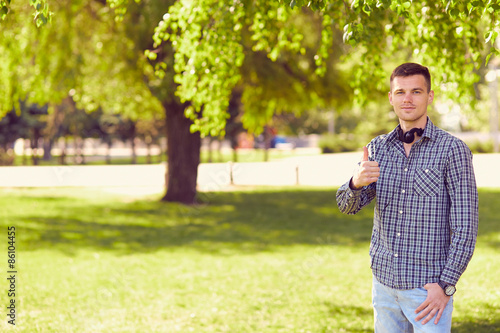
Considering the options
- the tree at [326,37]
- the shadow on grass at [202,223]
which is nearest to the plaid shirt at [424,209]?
the tree at [326,37]

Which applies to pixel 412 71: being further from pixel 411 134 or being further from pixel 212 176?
pixel 212 176

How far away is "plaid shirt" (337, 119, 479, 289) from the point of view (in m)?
2.77

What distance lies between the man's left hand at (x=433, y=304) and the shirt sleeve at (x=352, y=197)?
54 centimetres

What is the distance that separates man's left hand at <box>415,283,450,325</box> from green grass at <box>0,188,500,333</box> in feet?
10.6

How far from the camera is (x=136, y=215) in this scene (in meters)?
14.8

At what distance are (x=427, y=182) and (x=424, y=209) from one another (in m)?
0.14

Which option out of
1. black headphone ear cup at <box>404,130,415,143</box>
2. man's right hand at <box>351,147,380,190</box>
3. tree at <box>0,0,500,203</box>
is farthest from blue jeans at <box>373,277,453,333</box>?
tree at <box>0,0,500,203</box>

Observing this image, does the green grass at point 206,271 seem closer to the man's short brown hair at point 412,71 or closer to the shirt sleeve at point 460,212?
the shirt sleeve at point 460,212

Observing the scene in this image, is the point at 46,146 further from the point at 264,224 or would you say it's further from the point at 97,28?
the point at 264,224

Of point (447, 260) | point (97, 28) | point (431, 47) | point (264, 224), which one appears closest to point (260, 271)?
point (431, 47)

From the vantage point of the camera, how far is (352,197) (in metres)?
2.97

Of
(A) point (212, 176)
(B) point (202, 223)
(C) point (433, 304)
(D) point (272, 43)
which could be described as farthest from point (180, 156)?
(C) point (433, 304)

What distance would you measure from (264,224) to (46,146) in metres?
31.8

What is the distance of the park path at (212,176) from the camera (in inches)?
899
